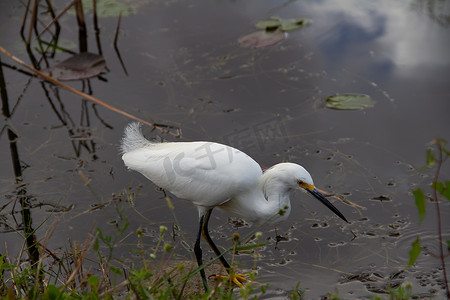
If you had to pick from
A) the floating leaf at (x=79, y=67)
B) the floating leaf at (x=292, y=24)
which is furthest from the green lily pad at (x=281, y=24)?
the floating leaf at (x=79, y=67)

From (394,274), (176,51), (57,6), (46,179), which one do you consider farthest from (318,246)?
(57,6)

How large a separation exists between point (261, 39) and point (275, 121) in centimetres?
147

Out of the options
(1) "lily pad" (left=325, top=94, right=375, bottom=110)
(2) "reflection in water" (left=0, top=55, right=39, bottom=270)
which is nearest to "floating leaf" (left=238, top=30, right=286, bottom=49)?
(1) "lily pad" (left=325, top=94, right=375, bottom=110)

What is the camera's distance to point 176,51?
639 centimetres

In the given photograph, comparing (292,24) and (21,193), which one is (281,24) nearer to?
(292,24)

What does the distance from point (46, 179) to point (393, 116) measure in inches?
121

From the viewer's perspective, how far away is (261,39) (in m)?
6.30

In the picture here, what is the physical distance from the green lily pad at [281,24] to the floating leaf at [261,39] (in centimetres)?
8

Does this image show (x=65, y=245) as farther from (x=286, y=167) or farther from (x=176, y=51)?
(x=176, y=51)

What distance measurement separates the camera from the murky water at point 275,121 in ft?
12.9

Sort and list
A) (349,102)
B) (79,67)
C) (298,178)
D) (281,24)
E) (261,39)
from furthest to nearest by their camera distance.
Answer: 1. (281,24)
2. (261,39)
3. (79,67)
4. (349,102)
5. (298,178)

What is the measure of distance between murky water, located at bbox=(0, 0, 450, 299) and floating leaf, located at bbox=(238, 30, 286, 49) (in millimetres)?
107

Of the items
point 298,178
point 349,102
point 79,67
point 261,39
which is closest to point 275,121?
point 349,102

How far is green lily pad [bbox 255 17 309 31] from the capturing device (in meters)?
6.52
